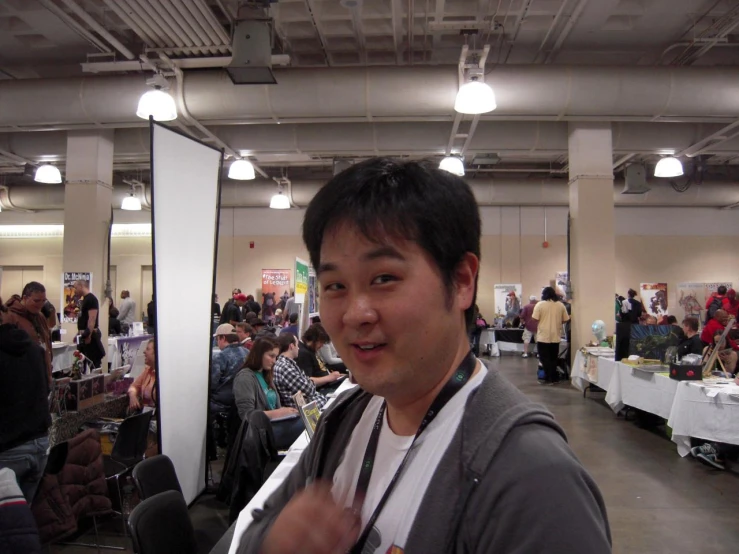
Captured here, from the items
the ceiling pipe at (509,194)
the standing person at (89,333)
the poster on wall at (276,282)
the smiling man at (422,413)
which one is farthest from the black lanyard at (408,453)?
the poster on wall at (276,282)

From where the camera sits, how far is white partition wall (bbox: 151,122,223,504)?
2.88m

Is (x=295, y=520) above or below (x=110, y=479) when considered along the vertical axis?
above

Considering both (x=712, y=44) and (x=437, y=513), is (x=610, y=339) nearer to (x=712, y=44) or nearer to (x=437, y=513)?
(x=712, y=44)

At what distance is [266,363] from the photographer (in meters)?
4.01

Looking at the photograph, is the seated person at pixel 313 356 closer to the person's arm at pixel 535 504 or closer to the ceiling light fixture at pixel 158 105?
the ceiling light fixture at pixel 158 105

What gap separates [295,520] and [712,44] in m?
7.51

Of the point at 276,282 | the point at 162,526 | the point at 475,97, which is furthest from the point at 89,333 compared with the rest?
the point at 276,282

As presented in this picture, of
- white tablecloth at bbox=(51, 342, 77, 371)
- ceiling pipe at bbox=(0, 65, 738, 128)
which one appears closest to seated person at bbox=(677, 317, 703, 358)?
ceiling pipe at bbox=(0, 65, 738, 128)

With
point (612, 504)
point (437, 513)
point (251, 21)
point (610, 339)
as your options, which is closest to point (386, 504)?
point (437, 513)

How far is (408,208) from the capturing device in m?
0.67

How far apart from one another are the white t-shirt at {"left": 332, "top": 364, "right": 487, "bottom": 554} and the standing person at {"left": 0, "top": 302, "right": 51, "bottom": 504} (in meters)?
2.53

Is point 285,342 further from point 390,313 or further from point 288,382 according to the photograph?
point 390,313

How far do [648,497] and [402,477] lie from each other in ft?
12.8

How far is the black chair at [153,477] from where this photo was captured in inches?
91.1
